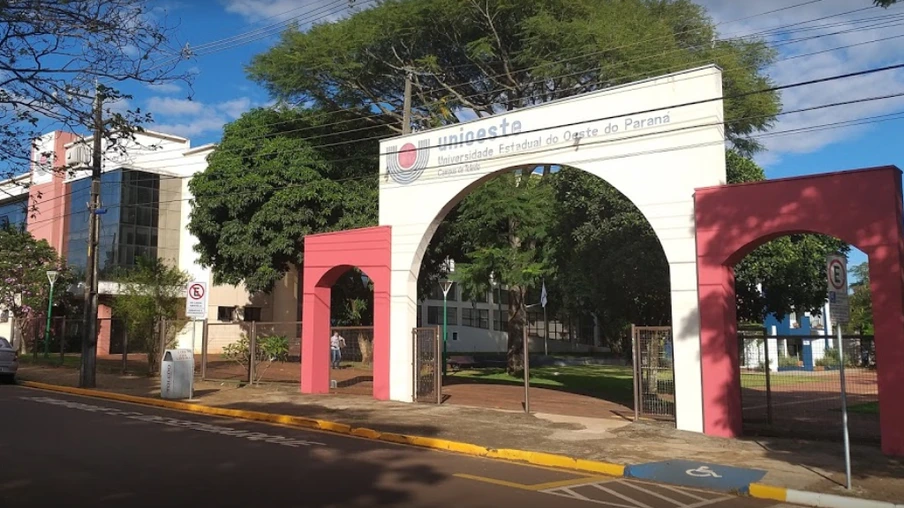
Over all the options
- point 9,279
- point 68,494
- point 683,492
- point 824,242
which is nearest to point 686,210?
point 683,492

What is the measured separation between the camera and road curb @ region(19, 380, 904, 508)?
843cm

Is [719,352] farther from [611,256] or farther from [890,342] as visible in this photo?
[611,256]

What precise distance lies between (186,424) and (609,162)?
1027 cm

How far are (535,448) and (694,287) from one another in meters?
4.67

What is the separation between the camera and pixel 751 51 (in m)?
28.4

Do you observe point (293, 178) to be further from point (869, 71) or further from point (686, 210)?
point (869, 71)

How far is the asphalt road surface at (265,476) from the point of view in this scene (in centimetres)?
770

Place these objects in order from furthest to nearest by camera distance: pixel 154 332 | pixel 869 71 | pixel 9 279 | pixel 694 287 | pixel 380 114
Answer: pixel 9 279 < pixel 380 114 < pixel 154 332 < pixel 694 287 < pixel 869 71

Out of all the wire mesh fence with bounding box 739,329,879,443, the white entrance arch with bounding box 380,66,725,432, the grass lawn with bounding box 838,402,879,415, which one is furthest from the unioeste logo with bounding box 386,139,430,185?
the grass lawn with bounding box 838,402,879,415

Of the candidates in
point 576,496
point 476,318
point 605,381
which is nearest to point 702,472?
point 576,496

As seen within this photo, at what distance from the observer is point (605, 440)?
41.1ft

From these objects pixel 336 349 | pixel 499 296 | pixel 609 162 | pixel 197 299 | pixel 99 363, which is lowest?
pixel 99 363

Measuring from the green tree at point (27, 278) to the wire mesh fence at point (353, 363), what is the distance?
21.1 m

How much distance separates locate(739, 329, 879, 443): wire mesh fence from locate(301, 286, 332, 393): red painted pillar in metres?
11.1
